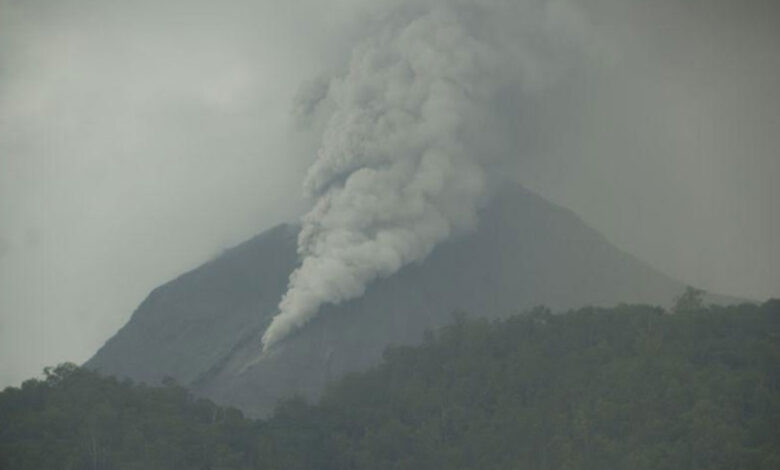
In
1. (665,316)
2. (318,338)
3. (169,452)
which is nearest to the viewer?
(169,452)

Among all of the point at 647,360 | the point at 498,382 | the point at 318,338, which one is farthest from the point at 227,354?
Result: the point at 647,360

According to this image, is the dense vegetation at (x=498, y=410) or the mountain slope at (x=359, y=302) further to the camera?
the mountain slope at (x=359, y=302)

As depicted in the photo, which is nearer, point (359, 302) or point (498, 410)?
point (498, 410)

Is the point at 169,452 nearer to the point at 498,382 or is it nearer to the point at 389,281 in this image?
the point at 498,382
